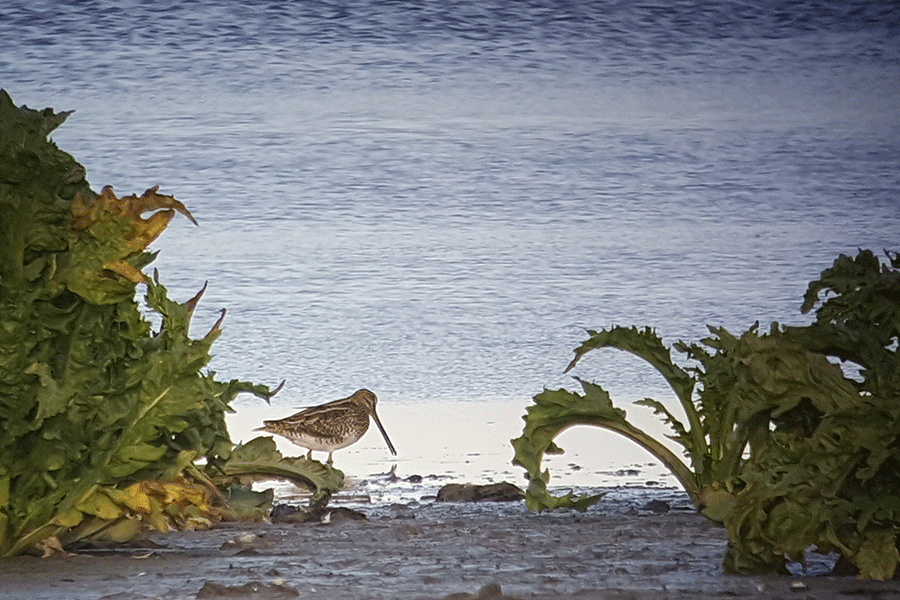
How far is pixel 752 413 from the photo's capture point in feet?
11.8

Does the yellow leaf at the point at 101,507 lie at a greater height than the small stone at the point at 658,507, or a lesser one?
greater

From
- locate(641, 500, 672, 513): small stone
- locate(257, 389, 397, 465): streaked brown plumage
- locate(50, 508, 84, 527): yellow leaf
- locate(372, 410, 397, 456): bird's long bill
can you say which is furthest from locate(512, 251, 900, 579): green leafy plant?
locate(372, 410, 397, 456): bird's long bill

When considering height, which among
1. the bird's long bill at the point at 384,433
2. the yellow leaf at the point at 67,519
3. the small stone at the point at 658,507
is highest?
the yellow leaf at the point at 67,519

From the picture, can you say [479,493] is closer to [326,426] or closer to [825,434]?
[326,426]

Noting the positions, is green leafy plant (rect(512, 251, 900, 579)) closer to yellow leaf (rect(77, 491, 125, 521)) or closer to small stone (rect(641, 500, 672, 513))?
small stone (rect(641, 500, 672, 513))

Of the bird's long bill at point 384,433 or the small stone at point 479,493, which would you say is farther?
the bird's long bill at point 384,433

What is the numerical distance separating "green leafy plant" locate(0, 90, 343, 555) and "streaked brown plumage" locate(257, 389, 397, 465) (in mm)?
2073

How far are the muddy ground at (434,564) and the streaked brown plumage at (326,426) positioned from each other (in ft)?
3.51

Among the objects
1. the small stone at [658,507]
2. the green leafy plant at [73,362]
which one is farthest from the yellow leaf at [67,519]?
the small stone at [658,507]

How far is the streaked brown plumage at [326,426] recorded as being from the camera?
20.9 ft

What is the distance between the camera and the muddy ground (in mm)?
3018

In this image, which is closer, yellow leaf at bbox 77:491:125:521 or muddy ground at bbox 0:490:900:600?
muddy ground at bbox 0:490:900:600

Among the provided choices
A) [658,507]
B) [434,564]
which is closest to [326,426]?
[658,507]

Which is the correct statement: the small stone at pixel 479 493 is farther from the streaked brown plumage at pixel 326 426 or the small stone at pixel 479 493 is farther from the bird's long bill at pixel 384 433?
the bird's long bill at pixel 384 433
